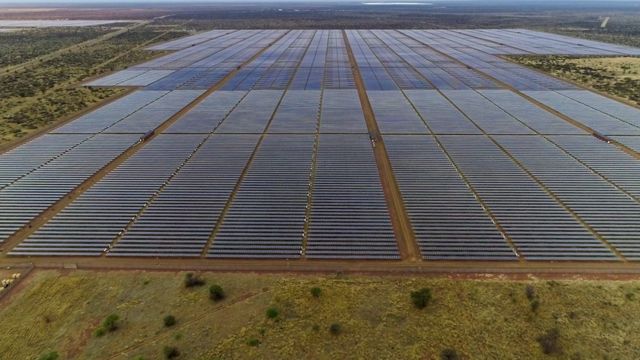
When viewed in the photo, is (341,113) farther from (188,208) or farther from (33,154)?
(33,154)

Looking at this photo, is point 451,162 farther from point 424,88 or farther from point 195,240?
point 424,88

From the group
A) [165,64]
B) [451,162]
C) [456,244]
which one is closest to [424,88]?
[451,162]

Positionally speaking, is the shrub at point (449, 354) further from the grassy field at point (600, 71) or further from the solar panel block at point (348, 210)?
the grassy field at point (600, 71)

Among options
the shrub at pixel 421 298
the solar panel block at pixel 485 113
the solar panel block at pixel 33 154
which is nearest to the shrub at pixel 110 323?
the shrub at pixel 421 298

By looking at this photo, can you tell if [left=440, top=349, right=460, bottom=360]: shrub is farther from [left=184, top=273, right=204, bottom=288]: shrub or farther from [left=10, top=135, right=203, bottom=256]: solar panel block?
[left=10, top=135, right=203, bottom=256]: solar panel block

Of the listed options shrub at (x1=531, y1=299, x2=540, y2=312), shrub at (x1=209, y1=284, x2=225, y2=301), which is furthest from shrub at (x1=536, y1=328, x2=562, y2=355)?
shrub at (x1=209, y1=284, x2=225, y2=301)

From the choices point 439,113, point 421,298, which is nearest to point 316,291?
point 421,298
